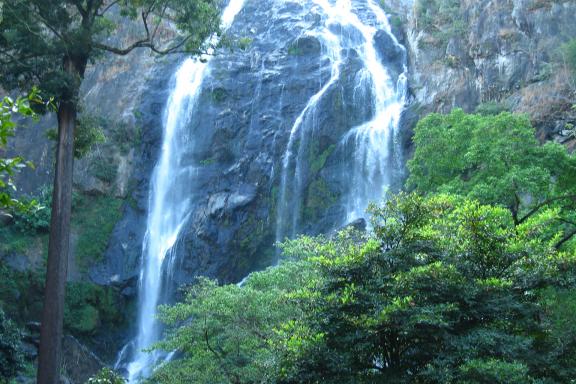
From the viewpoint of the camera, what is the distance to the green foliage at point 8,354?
16.0m

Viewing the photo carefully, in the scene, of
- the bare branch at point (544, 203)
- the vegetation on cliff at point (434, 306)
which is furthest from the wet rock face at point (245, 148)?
the vegetation on cliff at point (434, 306)

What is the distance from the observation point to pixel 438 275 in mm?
9523

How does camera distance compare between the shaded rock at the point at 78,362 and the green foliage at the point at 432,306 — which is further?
the shaded rock at the point at 78,362

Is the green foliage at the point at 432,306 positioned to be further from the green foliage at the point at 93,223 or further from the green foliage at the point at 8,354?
the green foliage at the point at 93,223

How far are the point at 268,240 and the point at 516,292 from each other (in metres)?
20.3

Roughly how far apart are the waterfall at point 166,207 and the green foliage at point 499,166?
12.9m

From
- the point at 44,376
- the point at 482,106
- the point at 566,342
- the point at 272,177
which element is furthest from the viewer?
the point at 272,177

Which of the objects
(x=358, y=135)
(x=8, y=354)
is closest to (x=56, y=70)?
(x=8, y=354)

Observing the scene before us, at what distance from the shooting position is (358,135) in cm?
2998

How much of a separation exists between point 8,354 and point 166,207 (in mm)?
16139

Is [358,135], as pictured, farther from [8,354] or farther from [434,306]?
[434,306]

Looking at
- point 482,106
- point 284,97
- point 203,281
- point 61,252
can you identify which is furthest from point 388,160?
point 61,252

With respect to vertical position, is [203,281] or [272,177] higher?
[272,177]

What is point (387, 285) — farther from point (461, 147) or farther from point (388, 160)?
point (388, 160)
